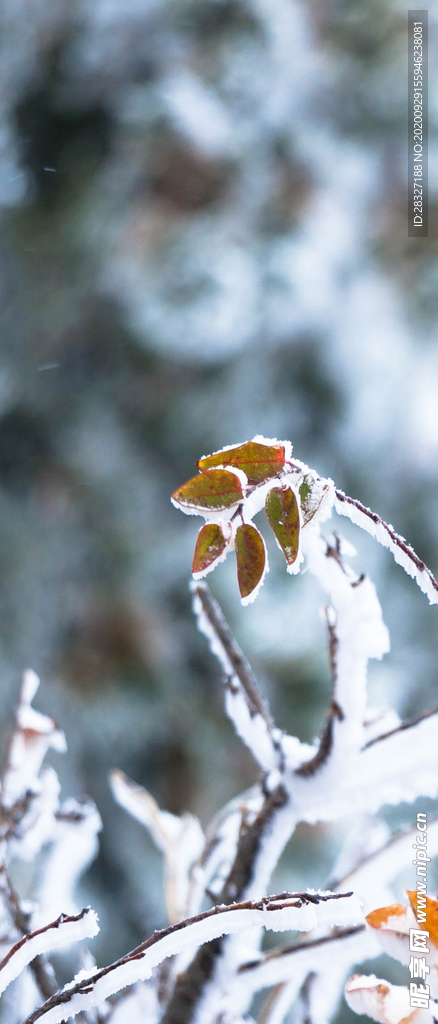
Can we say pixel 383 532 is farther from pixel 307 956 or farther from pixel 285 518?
pixel 307 956

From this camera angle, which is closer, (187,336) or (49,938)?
(49,938)

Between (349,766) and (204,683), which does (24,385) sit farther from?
(349,766)

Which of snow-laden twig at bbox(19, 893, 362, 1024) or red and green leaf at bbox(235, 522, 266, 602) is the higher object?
red and green leaf at bbox(235, 522, 266, 602)

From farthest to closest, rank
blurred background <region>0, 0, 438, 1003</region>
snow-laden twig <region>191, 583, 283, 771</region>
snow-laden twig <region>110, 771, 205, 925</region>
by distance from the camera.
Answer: blurred background <region>0, 0, 438, 1003</region>, snow-laden twig <region>110, 771, 205, 925</region>, snow-laden twig <region>191, 583, 283, 771</region>

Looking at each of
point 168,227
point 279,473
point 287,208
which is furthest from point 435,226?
point 279,473

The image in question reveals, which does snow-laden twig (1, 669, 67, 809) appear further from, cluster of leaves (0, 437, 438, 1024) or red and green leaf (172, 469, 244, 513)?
red and green leaf (172, 469, 244, 513)

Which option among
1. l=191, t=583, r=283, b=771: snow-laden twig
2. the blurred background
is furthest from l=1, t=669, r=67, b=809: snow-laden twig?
the blurred background

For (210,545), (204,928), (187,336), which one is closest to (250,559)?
(210,545)
